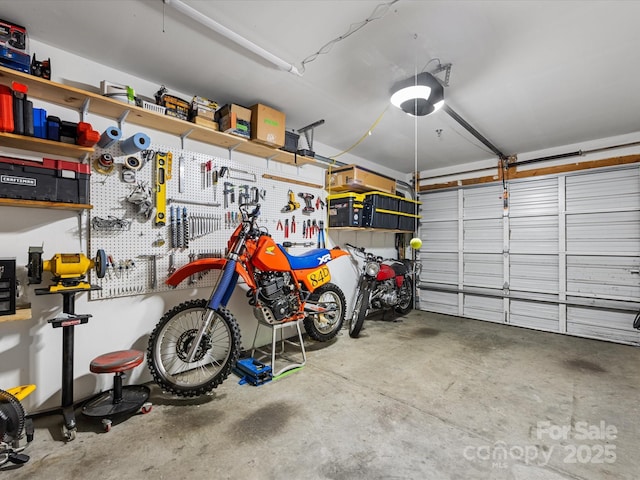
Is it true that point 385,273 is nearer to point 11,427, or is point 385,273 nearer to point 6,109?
point 11,427

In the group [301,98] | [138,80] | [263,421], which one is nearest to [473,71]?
[301,98]

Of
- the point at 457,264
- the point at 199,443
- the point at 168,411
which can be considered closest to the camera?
the point at 199,443

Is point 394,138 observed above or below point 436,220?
above

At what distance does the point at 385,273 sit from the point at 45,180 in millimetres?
3831

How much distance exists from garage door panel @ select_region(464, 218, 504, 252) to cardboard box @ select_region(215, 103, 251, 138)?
163 inches

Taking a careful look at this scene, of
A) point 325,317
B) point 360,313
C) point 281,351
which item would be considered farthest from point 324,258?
point 281,351

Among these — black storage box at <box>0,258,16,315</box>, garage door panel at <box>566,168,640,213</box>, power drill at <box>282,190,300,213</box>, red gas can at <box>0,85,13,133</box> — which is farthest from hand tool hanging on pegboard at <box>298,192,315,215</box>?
garage door panel at <box>566,168,640,213</box>

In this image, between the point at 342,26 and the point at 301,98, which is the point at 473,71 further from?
the point at 301,98

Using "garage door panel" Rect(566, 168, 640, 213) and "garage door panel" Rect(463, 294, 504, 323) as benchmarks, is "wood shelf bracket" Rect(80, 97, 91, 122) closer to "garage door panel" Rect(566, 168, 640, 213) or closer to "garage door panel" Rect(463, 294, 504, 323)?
"garage door panel" Rect(463, 294, 504, 323)

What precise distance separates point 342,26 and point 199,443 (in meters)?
2.83

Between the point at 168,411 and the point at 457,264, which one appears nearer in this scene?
the point at 168,411

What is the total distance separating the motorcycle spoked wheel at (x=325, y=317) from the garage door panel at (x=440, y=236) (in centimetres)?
265

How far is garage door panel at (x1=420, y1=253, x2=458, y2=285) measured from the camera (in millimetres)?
5254

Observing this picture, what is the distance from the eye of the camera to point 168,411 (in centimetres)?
208
